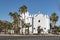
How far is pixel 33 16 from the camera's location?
9175cm

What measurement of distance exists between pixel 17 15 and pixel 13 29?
7081 mm

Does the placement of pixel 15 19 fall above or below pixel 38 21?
above

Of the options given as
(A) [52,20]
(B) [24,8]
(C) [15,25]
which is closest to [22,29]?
(C) [15,25]

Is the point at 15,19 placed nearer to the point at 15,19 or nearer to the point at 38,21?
the point at 15,19

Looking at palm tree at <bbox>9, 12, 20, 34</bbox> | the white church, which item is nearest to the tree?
palm tree at <bbox>9, 12, 20, 34</bbox>

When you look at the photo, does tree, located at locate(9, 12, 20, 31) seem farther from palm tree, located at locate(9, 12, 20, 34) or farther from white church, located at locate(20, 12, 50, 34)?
white church, located at locate(20, 12, 50, 34)

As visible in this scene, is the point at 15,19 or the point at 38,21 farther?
the point at 38,21

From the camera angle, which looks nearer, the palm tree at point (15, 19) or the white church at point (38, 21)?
the palm tree at point (15, 19)

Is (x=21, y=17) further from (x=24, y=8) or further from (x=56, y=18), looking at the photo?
(x=56, y=18)

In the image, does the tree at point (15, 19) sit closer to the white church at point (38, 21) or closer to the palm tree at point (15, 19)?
the palm tree at point (15, 19)

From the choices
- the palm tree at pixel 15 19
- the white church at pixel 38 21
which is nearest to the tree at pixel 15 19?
the palm tree at pixel 15 19

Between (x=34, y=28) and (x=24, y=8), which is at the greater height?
(x=24, y=8)

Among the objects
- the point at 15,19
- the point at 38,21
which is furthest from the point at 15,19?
the point at 38,21

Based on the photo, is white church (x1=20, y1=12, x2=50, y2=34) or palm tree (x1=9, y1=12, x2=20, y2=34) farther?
white church (x1=20, y1=12, x2=50, y2=34)
